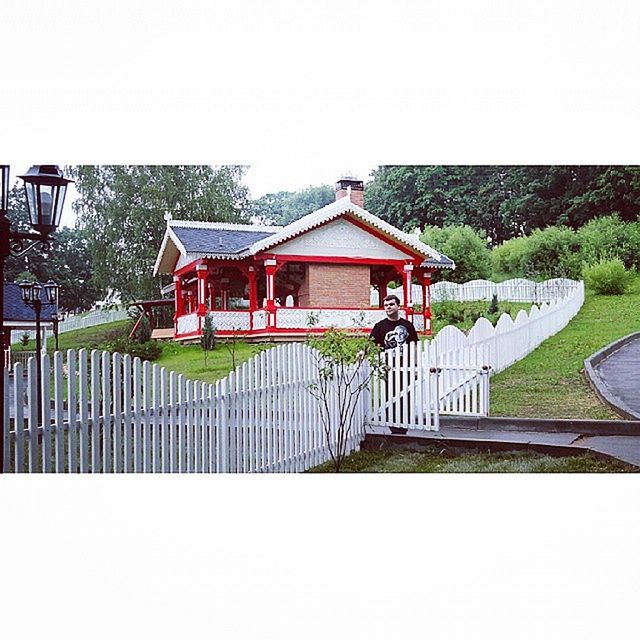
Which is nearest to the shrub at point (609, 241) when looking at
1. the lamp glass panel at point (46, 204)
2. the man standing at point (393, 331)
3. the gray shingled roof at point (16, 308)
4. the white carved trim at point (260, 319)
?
the man standing at point (393, 331)

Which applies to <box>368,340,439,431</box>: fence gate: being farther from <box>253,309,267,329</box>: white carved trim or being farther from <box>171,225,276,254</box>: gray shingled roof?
<box>171,225,276,254</box>: gray shingled roof

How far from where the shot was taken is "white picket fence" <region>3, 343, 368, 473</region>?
397 centimetres

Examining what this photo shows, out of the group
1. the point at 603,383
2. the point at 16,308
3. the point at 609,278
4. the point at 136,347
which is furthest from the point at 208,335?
the point at 609,278

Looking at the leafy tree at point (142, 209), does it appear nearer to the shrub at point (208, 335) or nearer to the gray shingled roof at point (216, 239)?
the gray shingled roof at point (216, 239)

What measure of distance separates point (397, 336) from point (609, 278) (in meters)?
1.45

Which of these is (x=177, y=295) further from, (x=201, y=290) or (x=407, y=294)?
(x=407, y=294)

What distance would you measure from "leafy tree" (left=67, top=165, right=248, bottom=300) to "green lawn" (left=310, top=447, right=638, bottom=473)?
5.63 ft

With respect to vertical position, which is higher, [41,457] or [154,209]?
[154,209]

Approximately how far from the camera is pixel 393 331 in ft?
17.4

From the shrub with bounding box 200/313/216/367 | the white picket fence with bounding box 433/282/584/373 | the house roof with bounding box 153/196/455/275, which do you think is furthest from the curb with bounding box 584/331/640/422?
the shrub with bounding box 200/313/216/367
